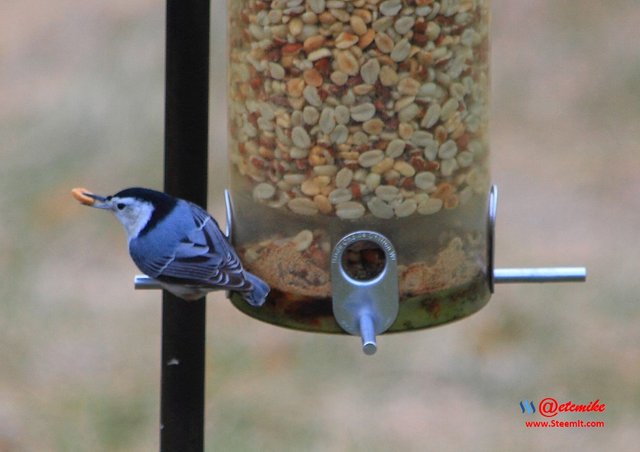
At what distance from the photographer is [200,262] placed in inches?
109

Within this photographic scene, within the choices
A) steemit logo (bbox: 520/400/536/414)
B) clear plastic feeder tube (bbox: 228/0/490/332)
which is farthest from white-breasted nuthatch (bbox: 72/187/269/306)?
steemit logo (bbox: 520/400/536/414)

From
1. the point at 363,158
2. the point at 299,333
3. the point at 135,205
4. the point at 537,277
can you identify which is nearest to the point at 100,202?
the point at 135,205

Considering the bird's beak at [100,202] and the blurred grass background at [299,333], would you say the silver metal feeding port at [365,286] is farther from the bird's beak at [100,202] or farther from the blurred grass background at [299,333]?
the blurred grass background at [299,333]

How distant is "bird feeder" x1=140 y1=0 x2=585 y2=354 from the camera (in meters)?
2.76

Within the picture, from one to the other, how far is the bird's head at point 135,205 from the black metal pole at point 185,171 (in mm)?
68

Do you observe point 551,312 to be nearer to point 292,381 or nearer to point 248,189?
point 292,381

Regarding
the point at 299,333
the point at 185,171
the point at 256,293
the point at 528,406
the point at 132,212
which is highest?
the point at 185,171

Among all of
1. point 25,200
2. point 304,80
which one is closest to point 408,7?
point 304,80

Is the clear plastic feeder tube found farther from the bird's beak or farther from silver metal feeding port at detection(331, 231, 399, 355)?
the bird's beak

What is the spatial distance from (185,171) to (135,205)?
0.20 m

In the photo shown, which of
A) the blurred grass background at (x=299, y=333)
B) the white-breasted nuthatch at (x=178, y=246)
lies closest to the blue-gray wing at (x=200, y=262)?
the white-breasted nuthatch at (x=178, y=246)

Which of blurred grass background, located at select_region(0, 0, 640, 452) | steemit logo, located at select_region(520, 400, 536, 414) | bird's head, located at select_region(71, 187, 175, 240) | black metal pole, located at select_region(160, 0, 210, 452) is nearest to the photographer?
black metal pole, located at select_region(160, 0, 210, 452)

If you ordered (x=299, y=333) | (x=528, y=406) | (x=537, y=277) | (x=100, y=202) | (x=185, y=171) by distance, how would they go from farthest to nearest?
(x=299, y=333)
(x=528, y=406)
(x=537, y=277)
(x=100, y=202)
(x=185, y=171)

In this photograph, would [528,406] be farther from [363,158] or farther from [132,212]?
[132,212]
